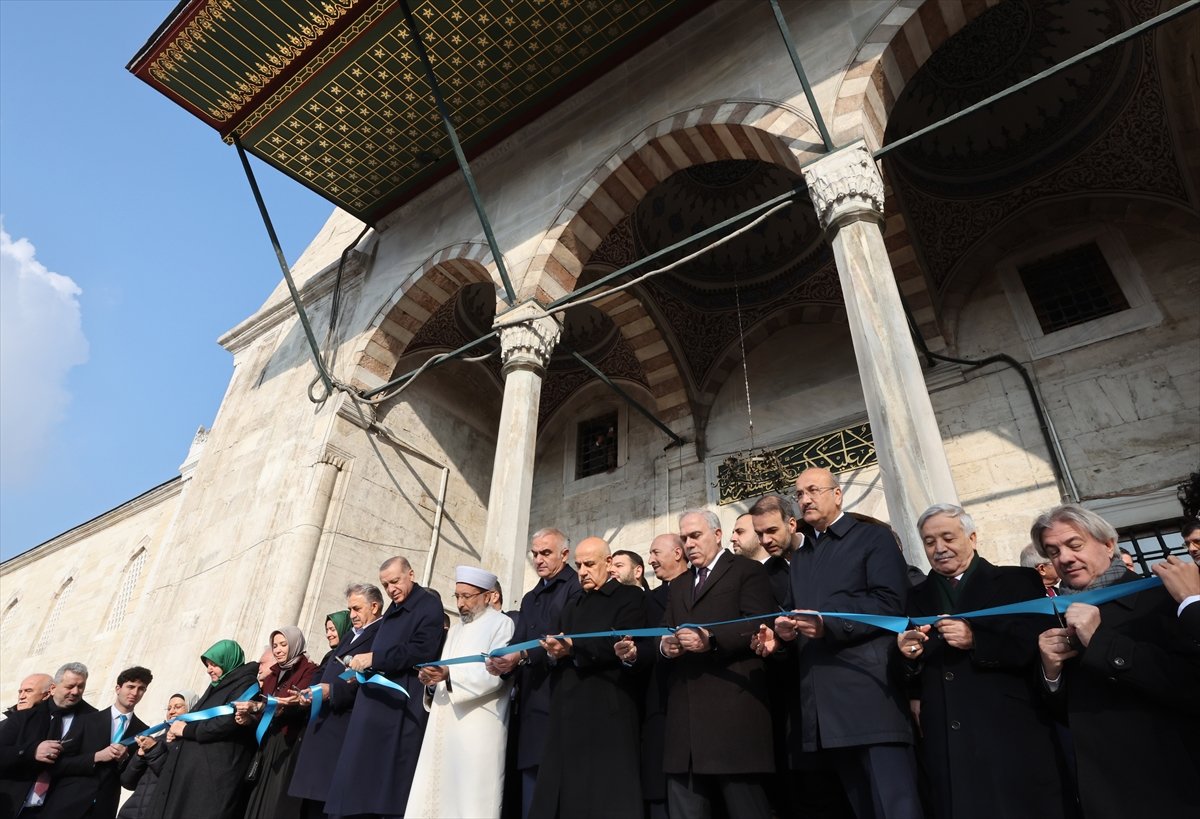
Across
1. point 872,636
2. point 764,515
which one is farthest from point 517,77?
point 872,636

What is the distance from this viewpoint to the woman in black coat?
1.90 meters

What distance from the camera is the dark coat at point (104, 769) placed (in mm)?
4004

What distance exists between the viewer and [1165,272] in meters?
6.55

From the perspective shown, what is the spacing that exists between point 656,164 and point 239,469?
5.70 metres

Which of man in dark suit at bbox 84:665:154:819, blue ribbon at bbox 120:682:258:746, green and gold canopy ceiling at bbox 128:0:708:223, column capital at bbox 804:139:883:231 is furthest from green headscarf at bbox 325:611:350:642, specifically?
green and gold canopy ceiling at bbox 128:0:708:223

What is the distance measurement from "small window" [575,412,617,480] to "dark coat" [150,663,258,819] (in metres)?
5.87

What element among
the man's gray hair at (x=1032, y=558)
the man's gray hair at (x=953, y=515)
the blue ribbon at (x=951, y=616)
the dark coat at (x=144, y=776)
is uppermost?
the man's gray hair at (x=1032, y=558)

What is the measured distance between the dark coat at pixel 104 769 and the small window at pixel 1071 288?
25.6 ft

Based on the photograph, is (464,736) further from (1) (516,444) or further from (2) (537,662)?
(1) (516,444)

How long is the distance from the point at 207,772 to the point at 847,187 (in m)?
4.86

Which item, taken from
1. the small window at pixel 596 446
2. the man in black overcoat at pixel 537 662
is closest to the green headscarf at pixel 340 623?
the man in black overcoat at pixel 537 662

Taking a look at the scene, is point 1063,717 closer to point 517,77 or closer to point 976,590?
point 976,590

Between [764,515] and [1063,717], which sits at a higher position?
[764,515]

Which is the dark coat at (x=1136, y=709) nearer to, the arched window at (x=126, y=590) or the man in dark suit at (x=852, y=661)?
the man in dark suit at (x=852, y=661)
